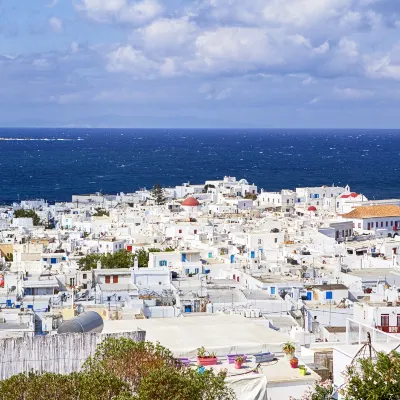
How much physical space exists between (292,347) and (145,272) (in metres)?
16.1

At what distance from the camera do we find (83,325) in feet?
40.8

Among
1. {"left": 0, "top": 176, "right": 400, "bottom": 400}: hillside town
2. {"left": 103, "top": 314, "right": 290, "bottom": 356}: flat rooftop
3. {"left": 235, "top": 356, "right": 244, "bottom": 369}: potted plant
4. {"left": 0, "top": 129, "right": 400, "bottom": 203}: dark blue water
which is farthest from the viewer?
{"left": 0, "top": 129, "right": 400, "bottom": 203}: dark blue water

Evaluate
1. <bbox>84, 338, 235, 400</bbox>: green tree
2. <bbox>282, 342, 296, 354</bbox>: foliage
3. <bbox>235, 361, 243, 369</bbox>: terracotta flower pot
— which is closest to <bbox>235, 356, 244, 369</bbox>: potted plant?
<bbox>235, 361, 243, 369</bbox>: terracotta flower pot

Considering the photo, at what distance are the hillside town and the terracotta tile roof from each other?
0.45ft

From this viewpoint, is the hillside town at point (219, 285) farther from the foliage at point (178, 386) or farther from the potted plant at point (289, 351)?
the foliage at point (178, 386)

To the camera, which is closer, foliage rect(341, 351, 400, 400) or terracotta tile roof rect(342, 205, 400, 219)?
foliage rect(341, 351, 400, 400)

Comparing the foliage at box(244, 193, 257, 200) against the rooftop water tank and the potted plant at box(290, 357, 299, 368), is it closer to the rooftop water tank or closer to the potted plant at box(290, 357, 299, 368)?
the potted plant at box(290, 357, 299, 368)

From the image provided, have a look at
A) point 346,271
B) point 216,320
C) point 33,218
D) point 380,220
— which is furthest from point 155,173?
point 216,320

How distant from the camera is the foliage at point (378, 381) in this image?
357 inches

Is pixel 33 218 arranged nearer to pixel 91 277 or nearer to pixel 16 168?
pixel 91 277

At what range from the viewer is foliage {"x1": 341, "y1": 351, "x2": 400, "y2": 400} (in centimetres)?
908

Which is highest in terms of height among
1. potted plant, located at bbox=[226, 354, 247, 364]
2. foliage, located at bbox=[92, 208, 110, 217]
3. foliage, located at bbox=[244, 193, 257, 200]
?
potted plant, located at bbox=[226, 354, 247, 364]

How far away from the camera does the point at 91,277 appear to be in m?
30.6

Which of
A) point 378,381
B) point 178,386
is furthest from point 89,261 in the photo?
point 378,381
